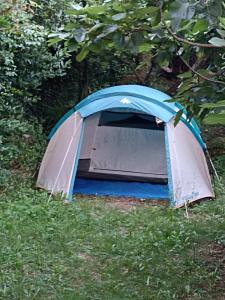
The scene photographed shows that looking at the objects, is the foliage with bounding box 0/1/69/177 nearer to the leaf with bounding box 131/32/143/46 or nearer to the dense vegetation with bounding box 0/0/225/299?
the dense vegetation with bounding box 0/0/225/299

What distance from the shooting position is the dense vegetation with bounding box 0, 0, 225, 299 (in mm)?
2439

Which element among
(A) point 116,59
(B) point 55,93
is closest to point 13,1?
(B) point 55,93

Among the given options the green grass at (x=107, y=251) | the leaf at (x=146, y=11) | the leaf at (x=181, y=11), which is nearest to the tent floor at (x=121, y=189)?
the green grass at (x=107, y=251)

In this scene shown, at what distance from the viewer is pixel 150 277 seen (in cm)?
365

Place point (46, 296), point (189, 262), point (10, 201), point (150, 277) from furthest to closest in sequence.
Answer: point (10, 201)
point (189, 262)
point (150, 277)
point (46, 296)

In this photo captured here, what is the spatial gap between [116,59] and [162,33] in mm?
6161

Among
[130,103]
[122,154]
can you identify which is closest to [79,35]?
[130,103]

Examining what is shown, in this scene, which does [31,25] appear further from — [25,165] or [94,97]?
[25,165]

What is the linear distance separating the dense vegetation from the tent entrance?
26.0 inches

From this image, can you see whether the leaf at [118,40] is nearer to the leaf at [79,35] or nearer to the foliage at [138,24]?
the foliage at [138,24]

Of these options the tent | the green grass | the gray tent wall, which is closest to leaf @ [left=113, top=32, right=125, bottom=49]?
the green grass

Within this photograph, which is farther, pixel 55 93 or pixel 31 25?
pixel 55 93

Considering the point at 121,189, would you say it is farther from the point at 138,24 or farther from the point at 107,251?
the point at 138,24

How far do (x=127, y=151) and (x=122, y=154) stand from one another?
68mm
